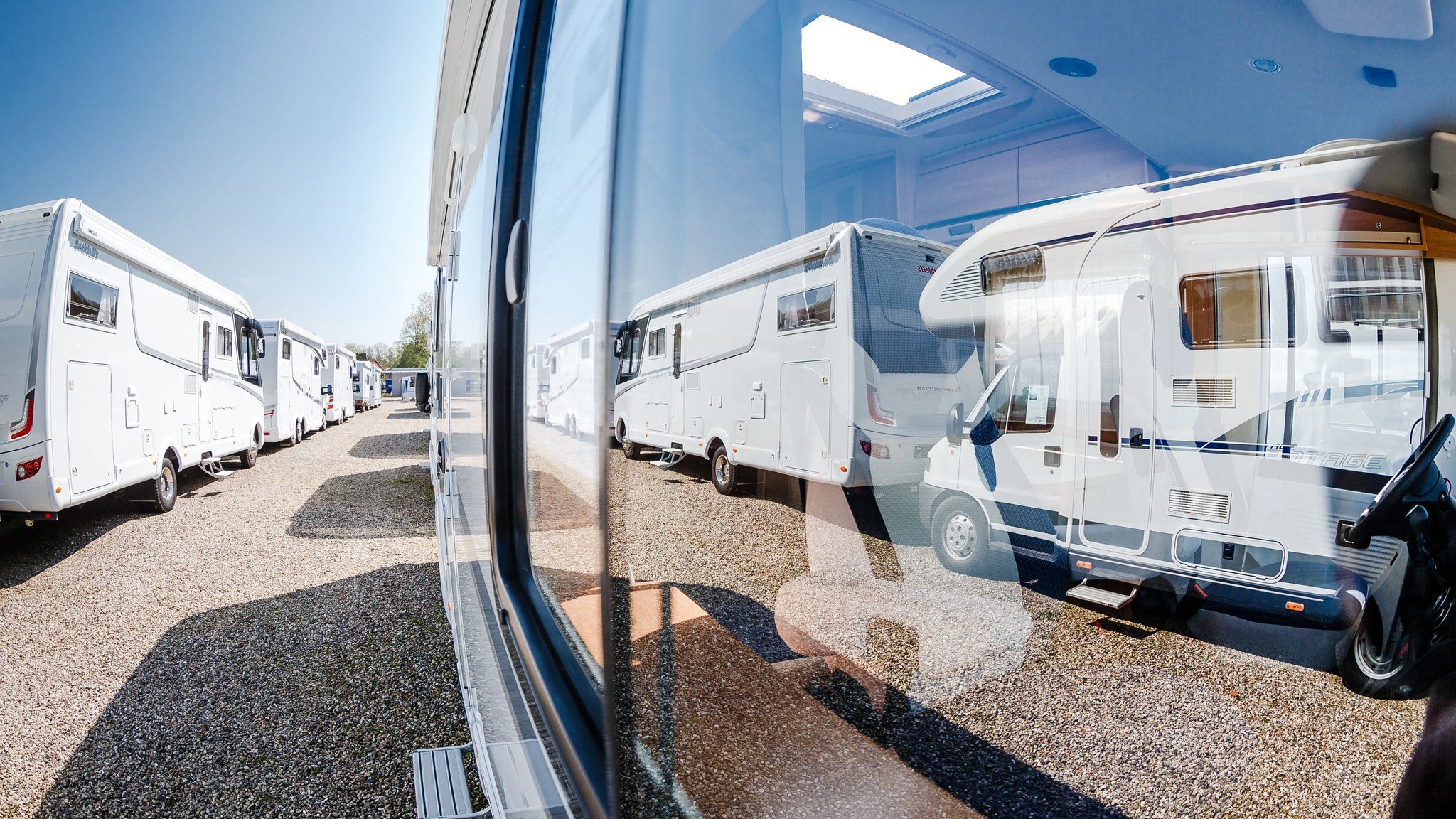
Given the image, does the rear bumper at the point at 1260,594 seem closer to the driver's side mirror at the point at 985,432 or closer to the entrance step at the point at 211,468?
the driver's side mirror at the point at 985,432

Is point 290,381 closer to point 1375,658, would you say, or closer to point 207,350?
point 207,350

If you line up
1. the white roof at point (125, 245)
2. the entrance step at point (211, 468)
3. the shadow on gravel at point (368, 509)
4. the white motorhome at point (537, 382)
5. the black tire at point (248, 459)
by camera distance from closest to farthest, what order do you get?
the white motorhome at point (537, 382)
the white roof at point (125, 245)
the shadow on gravel at point (368, 509)
the entrance step at point (211, 468)
the black tire at point (248, 459)

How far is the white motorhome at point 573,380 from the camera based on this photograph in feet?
2.76

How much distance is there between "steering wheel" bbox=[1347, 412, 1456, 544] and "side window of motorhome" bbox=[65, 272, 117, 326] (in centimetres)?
711

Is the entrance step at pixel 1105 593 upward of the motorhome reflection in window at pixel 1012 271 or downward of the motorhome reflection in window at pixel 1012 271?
downward

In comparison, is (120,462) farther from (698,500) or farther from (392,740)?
(698,500)

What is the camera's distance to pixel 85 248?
206 inches

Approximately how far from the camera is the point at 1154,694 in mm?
450

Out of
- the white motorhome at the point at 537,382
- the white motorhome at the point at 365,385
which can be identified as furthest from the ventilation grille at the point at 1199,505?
the white motorhome at the point at 365,385

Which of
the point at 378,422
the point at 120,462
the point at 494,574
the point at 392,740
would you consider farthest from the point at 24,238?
the point at 378,422

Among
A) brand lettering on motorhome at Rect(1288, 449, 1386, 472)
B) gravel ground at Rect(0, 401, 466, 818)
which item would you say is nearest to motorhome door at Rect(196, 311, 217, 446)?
gravel ground at Rect(0, 401, 466, 818)

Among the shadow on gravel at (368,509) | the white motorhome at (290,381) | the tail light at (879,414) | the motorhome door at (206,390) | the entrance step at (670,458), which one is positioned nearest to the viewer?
the tail light at (879,414)

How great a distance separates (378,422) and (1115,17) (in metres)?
24.3

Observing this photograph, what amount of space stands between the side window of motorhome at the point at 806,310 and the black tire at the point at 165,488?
321 inches
